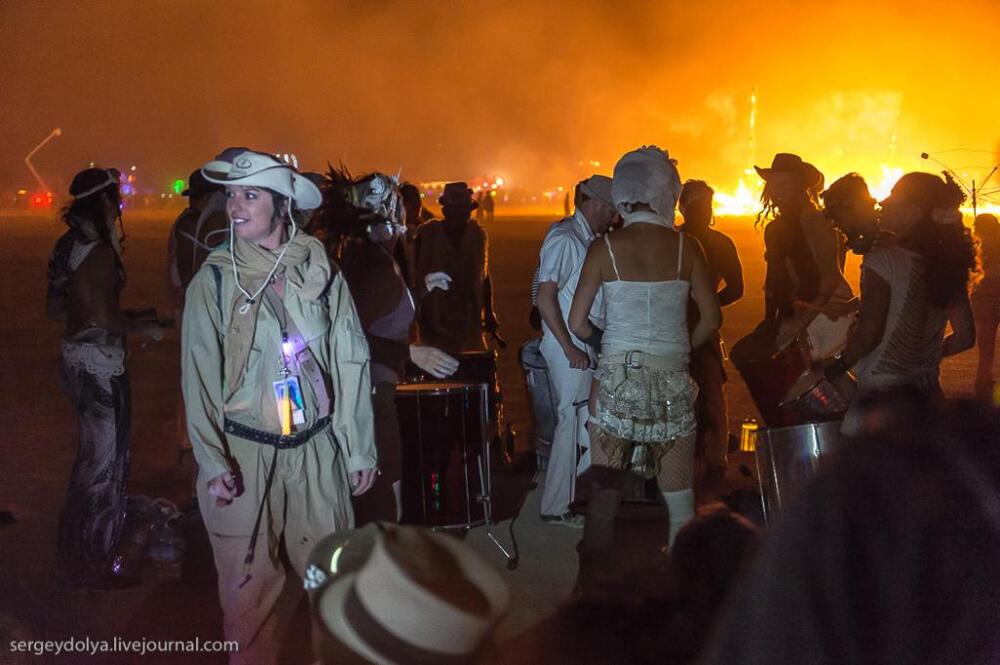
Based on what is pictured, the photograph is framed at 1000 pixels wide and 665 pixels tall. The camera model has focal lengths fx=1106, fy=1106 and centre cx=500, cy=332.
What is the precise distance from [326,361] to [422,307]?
442cm

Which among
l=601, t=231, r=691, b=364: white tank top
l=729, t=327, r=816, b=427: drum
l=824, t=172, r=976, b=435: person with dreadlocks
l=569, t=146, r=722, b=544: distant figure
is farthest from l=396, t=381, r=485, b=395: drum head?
l=729, t=327, r=816, b=427: drum

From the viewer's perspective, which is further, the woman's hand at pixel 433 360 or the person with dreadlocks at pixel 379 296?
the woman's hand at pixel 433 360

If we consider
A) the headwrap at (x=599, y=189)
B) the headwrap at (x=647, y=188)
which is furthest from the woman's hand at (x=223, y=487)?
the headwrap at (x=599, y=189)


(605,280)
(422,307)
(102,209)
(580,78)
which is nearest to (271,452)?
Result: (605,280)

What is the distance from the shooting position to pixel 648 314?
4.94 m

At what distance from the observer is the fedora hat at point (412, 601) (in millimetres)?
1677

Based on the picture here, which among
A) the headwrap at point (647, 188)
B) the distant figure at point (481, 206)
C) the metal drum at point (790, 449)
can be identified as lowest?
the metal drum at point (790, 449)

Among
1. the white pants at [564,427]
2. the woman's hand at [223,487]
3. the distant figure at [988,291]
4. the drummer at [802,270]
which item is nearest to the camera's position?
the woman's hand at [223,487]

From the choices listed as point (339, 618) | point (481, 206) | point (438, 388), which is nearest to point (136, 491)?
point (438, 388)

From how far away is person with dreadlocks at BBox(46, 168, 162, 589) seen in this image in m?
5.38

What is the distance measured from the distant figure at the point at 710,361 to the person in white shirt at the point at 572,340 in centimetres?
68

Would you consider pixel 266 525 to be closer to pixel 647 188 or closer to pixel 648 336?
pixel 648 336

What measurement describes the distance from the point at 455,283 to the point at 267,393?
4582mm

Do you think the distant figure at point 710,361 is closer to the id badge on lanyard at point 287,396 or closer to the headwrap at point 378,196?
the headwrap at point 378,196
